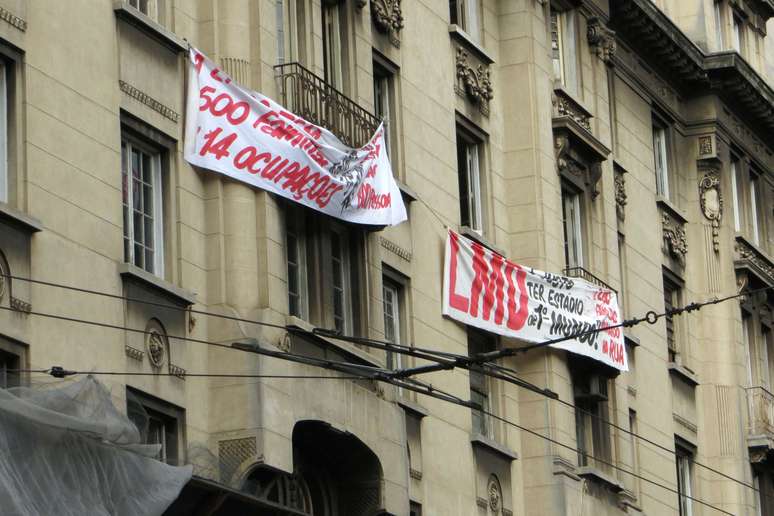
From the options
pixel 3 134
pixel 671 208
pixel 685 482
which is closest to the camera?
pixel 3 134

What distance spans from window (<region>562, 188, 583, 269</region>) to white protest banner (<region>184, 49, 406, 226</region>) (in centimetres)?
1068

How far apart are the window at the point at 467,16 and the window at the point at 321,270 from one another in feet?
27.3

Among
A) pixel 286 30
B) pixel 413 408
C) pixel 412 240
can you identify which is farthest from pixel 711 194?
pixel 286 30

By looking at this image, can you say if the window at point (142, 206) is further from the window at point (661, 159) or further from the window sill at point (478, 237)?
the window at point (661, 159)

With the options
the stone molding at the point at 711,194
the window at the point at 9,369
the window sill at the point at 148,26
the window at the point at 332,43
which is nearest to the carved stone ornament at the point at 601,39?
the stone molding at the point at 711,194

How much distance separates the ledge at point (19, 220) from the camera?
28.8 metres

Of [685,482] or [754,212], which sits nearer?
[685,482]

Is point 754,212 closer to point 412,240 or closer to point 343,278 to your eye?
point 412,240

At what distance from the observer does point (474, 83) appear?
43.5 metres

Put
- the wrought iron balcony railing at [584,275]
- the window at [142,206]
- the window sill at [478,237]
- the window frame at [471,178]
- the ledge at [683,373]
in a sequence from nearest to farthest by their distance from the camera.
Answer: the window at [142,206] → the window sill at [478,237] → the window frame at [471,178] → the wrought iron balcony railing at [584,275] → the ledge at [683,373]

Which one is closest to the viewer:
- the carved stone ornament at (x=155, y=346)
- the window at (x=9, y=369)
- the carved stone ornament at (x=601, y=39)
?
the window at (x=9, y=369)

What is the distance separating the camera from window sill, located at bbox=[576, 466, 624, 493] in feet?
146

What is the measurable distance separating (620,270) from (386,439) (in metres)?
14.5

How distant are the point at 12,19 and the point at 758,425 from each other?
28.7 meters
